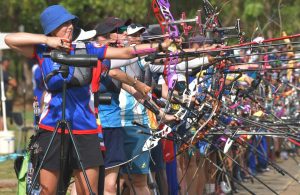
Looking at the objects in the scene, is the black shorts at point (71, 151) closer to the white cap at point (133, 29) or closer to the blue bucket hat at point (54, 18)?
the blue bucket hat at point (54, 18)

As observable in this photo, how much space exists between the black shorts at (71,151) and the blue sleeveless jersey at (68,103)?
55 mm

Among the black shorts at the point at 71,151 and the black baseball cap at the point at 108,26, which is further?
the black baseball cap at the point at 108,26

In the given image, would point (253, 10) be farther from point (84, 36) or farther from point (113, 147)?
point (84, 36)

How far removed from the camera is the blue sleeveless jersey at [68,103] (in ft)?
22.6

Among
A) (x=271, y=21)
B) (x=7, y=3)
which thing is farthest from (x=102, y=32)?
(x=7, y=3)

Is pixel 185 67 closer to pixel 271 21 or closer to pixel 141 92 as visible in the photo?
pixel 141 92

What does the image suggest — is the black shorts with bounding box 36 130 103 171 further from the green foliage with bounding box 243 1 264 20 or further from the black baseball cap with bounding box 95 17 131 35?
the green foliage with bounding box 243 1 264 20

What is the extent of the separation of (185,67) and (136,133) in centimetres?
88

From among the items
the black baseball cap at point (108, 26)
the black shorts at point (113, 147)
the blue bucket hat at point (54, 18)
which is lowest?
the black shorts at point (113, 147)

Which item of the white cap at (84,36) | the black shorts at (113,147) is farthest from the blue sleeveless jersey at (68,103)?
the black shorts at (113,147)

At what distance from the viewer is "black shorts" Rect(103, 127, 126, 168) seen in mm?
7941

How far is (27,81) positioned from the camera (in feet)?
126

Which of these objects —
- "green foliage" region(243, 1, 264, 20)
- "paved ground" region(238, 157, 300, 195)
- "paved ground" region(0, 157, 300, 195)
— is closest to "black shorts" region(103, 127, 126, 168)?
"paved ground" region(0, 157, 300, 195)

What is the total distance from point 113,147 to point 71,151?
1116mm
